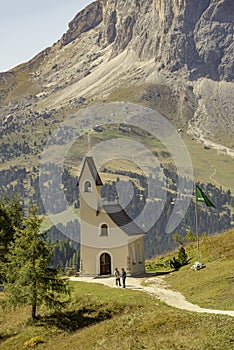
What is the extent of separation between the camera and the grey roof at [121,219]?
7229cm

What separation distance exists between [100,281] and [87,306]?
1459cm

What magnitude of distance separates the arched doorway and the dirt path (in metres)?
2.70

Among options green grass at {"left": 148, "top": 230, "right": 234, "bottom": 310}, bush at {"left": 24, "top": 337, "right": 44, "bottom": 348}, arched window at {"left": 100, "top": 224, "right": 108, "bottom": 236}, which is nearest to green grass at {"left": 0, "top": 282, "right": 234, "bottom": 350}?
bush at {"left": 24, "top": 337, "right": 44, "bottom": 348}

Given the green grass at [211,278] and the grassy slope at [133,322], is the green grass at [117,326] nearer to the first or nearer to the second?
the grassy slope at [133,322]

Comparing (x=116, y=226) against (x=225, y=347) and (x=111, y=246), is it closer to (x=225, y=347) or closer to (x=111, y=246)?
(x=111, y=246)

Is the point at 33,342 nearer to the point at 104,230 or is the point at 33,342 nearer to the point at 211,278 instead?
the point at 211,278

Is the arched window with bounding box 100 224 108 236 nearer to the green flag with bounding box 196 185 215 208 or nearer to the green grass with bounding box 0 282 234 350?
the green flag with bounding box 196 185 215 208

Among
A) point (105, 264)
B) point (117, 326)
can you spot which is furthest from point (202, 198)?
point (117, 326)

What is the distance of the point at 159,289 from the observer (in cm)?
5638

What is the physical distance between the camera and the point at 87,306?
168ft

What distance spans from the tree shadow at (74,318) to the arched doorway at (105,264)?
20.5m

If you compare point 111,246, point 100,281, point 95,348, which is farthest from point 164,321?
point 111,246

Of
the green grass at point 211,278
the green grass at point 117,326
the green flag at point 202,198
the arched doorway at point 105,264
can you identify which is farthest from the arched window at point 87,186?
the green grass at point 117,326

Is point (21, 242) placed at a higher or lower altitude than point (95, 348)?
higher
